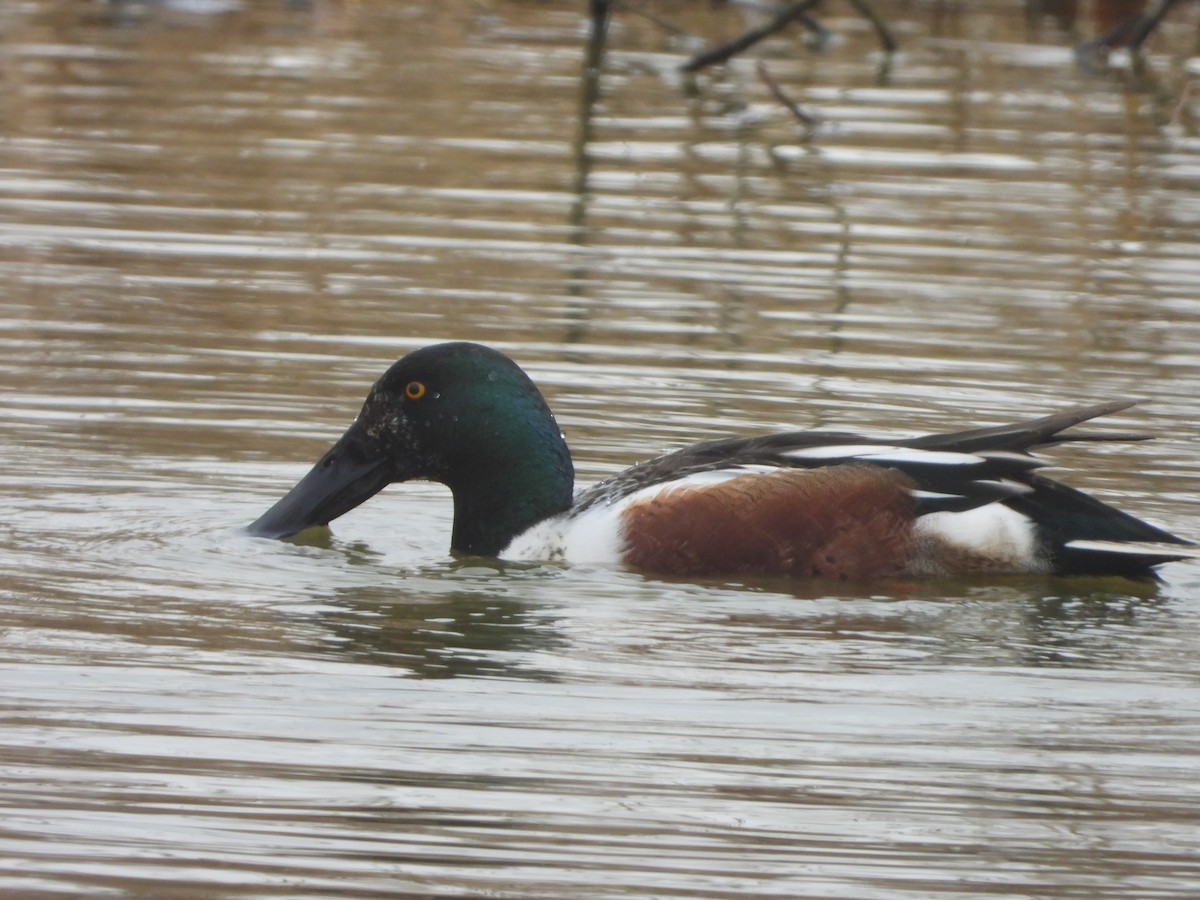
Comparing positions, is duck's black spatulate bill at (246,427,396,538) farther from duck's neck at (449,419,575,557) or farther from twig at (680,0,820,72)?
twig at (680,0,820,72)

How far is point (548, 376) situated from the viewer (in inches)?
370

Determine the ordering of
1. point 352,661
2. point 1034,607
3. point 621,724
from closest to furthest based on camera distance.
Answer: point 621,724, point 352,661, point 1034,607

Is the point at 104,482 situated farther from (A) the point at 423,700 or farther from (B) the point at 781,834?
(B) the point at 781,834

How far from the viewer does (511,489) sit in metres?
7.39

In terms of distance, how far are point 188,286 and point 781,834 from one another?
6.72 metres

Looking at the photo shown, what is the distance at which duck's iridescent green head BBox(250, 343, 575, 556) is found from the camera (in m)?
7.39

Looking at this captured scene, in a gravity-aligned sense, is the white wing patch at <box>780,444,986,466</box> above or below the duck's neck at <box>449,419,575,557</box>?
above

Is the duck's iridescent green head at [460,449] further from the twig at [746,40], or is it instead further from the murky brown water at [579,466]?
the twig at [746,40]

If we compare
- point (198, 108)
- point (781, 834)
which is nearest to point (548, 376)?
point (781, 834)

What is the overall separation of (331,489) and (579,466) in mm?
1134

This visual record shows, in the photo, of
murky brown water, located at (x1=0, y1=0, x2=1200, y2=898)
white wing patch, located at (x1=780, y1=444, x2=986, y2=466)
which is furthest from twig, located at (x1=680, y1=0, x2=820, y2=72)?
white wing patch, located at (x1=780, y1=444, x2=986, y2=466)

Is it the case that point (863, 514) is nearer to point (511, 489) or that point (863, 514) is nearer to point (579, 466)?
point (511, 489)

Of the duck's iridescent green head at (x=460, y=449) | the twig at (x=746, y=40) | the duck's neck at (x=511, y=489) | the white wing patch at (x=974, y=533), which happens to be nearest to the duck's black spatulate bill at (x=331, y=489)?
the duck's iridescent green head at (x=460, y=449)

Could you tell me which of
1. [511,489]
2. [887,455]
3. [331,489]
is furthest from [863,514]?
[331,489]
